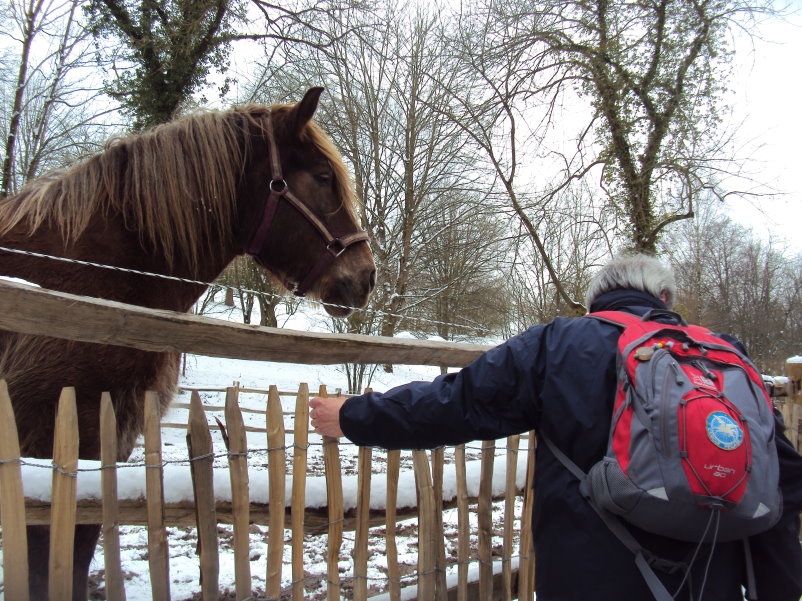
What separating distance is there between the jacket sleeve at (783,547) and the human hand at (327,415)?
4.18 ft

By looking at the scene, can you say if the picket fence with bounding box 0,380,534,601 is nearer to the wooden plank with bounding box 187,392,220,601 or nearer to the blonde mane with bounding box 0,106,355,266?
the wooden plank with bounding box 187,392,220,601

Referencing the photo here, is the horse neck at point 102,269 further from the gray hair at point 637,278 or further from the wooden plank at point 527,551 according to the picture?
the wooden plank at point 527,551

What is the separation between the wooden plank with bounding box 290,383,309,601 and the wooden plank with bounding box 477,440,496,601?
1027mm

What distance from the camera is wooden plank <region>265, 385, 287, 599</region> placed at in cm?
172

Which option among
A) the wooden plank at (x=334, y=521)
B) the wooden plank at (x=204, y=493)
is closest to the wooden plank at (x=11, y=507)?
the wooden plank at (x=204, y=493)

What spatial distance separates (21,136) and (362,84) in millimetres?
8822

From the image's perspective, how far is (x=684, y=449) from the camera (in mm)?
1114

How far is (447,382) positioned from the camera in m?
1.50

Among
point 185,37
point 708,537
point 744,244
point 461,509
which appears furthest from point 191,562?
point 744,244

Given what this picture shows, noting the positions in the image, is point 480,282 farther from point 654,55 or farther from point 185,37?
point 185,37

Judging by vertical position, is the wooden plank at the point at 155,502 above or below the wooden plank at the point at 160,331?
below

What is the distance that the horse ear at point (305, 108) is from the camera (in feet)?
7.33

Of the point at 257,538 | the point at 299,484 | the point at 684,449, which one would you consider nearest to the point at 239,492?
the point at 299,484

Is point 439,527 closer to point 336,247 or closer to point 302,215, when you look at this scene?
point 336,247
